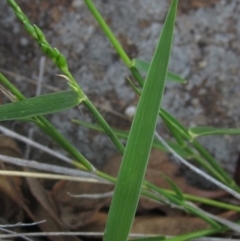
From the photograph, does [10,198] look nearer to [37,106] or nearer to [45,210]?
[45,210]

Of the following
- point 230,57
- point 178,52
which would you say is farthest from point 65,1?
point 230,57

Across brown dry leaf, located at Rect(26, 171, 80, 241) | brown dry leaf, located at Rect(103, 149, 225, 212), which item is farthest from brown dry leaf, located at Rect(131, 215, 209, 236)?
brown dry leaf, located at Rect(26, 171, 80, 241)

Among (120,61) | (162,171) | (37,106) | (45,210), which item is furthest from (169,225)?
(37,106)

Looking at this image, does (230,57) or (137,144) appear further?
(230,57)

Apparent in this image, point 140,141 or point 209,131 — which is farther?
point 209,131

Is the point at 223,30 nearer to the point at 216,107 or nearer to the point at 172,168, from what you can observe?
the point at 216,107
